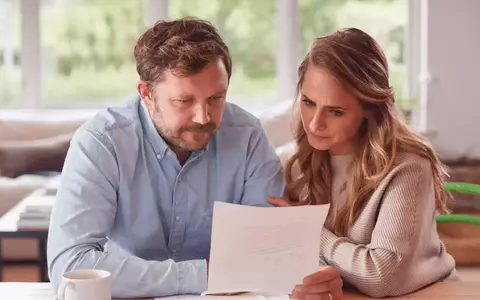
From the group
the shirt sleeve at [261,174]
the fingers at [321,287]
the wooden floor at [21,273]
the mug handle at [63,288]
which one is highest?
the shirt sleeve at [261,174]

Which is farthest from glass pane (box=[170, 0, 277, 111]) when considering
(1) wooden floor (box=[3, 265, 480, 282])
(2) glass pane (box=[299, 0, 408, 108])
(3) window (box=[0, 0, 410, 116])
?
(1) wooden floor (box=[3, 265, 480, 282])

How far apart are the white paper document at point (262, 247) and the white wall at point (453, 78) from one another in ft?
10.4

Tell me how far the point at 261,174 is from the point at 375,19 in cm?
306

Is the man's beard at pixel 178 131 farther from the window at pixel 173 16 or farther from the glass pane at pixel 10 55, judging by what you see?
the glass pane at pixel 10 55

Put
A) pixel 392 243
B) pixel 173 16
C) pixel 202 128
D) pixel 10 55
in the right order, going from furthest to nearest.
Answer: pixel 10 55
pixel 173 16
pixel 202 128
pixel 392 243

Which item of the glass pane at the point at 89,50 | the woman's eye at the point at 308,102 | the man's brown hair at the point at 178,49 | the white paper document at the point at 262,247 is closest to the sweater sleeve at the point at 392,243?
the white paper document at the point at 262,247

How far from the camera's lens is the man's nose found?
5.97 feet

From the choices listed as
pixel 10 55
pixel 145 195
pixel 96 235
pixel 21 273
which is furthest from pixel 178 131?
pixel 10 55

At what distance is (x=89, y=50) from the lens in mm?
5051

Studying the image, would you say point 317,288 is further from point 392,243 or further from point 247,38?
point 247,38

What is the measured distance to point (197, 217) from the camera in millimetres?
1975

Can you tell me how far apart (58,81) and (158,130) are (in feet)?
11.0

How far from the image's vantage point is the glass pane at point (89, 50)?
5.00 meters

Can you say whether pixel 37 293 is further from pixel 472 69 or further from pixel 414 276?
pixel 472 69
